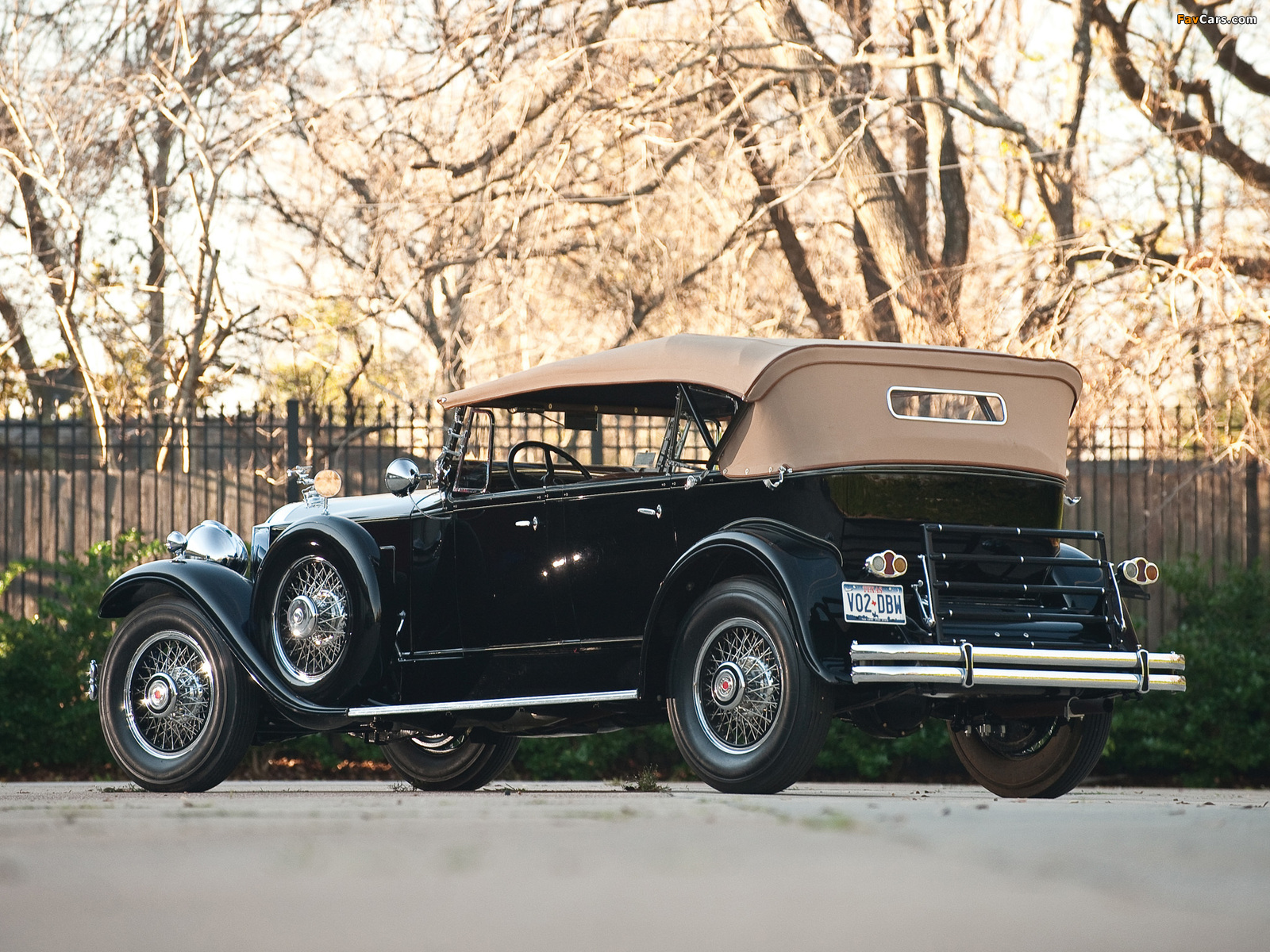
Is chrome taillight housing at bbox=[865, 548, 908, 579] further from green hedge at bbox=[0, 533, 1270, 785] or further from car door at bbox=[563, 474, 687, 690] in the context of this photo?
green hedge at bbox=[0, 533, 1270, 785]

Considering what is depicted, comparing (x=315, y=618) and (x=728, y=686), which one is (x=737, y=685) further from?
(x=315, y=618)

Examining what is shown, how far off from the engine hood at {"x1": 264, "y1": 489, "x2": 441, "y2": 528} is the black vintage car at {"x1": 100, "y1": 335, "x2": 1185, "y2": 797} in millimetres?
29

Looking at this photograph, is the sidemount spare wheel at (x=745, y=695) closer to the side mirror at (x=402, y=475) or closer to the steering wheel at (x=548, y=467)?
the steering wheel at (x=548, y=467)

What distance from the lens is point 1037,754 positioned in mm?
7145

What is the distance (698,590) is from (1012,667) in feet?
4.27

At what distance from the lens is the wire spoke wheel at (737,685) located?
6.15 meters

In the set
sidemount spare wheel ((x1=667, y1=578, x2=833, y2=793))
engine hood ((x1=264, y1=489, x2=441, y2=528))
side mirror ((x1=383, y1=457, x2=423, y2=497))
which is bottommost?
sidemount spare wheel ((x1=667, y1=578, x2=833, y2=793))

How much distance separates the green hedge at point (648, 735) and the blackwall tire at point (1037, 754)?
4.48 m

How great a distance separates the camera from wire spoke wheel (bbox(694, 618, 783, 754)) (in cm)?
615

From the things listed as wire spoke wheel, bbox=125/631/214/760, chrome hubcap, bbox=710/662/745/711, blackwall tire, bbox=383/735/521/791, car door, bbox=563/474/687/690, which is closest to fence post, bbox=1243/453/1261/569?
blackwall tire, bbox=383/735/521/791

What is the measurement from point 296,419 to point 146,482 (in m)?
1.71

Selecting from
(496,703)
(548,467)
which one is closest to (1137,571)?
(548,467)

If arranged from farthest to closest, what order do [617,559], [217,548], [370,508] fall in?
[217,548] → [370,508] → [617,559]

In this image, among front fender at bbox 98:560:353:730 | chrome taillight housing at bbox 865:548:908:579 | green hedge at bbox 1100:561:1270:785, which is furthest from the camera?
green hedge at bbox 1100:561:1270:785
